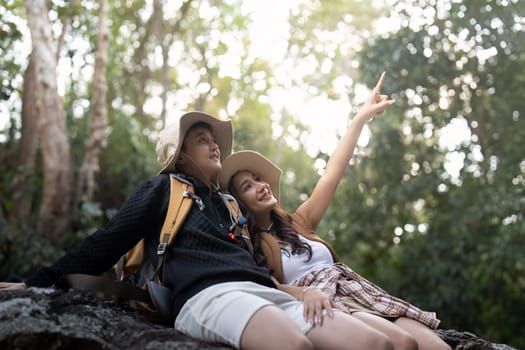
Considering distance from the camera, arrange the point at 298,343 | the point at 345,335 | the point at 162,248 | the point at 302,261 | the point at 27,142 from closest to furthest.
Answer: the point at 298,343
the point at 345,335
the point at 162,248
the point at 302,261
the point at 27,142

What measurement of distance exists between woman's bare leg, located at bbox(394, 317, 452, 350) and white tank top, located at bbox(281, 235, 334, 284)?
39 cm

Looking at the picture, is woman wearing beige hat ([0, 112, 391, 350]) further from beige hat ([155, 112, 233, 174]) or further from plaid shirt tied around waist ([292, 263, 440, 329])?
plaid shirt tied around waist ([292, 263, 440, 329])

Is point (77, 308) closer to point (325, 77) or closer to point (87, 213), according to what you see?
point (87, 213)

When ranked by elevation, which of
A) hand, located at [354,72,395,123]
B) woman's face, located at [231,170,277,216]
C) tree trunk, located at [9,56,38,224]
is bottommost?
tree trunk, located at [9,56,38,224]

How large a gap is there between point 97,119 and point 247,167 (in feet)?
17.0

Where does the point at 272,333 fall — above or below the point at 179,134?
below

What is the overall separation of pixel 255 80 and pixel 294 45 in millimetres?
1407

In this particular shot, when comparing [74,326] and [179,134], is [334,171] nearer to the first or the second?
[179,134]

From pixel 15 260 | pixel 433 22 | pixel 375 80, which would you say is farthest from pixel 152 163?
pixel 433 22

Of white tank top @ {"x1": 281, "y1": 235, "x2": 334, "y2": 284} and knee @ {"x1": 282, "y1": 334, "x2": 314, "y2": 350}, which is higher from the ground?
white tank top @ {"x1": 281, "y1": 235, "x2": 334, "y2": 284}

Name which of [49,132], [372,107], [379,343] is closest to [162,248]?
[379,343]

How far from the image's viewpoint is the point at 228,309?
198cm

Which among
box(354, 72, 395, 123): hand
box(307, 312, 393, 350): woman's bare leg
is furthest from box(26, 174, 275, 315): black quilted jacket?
box(354, 72, 395, 123): hand

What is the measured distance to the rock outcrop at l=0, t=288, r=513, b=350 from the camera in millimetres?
1896
